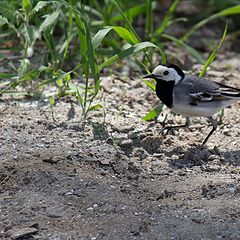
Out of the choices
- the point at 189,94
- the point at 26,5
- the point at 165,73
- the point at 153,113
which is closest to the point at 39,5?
the point at 26,5

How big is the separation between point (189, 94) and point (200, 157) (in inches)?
22.6

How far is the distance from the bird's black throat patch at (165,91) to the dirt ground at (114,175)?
28cm

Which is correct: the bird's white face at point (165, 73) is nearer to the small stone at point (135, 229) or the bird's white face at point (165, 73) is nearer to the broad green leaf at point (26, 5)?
the broad green leaf at point (26, 5)

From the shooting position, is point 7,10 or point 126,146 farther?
point 7,10

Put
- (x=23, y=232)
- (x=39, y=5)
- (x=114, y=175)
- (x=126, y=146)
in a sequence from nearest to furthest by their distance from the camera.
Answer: (x=23, y=232) → (x=114, y=175) → (x=126, y=146) → (x=39, y=5)

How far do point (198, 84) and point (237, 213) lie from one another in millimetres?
1626

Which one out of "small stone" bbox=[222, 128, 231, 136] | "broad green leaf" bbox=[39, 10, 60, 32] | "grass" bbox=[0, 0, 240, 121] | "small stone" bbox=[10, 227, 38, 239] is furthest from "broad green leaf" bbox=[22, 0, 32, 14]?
"small stone" bbox=[10, 227, 38, 239]

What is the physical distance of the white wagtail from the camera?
5.66 metres

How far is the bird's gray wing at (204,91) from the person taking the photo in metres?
5.73

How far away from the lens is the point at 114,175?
498cm

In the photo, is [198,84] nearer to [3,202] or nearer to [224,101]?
[224,101]

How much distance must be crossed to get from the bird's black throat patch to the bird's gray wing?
0.38 ft

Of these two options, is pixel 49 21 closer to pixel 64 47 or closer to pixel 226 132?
pixel 64 47

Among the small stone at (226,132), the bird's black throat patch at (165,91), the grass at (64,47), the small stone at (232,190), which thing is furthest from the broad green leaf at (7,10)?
the small stone at (232,190)
